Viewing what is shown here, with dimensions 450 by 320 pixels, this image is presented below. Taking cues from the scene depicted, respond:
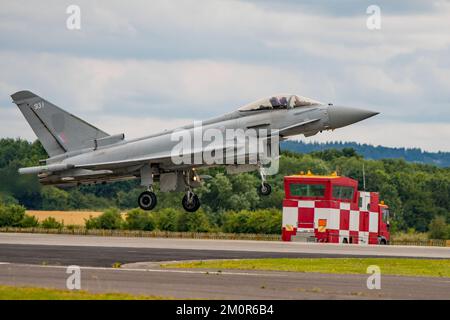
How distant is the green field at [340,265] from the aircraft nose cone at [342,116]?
911cm

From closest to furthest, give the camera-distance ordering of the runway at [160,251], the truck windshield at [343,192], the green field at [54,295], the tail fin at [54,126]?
the green field at [54,295]
the runway at [160,251]
the tail fin at [54,126]
the truck windshield at [343,192]

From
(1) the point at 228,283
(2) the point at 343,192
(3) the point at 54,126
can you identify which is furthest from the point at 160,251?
(2) the point at 343,192

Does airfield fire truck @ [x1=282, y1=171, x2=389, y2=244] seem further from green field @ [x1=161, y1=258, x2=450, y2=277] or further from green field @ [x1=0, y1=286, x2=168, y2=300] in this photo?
green field @ [x1=0, y1=286, x2=168, y2=300]

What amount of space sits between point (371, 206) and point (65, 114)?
851 inches

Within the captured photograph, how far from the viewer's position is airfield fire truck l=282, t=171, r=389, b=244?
56562 mm

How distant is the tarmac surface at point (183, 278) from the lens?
20234 mm

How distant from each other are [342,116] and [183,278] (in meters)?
19.7

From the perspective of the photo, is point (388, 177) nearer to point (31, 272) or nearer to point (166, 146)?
point (166, 146)

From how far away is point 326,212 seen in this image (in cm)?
5669

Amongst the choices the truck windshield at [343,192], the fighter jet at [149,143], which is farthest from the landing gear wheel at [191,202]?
the truck windshield at [343,192]

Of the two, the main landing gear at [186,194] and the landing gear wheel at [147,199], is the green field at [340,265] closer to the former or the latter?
the main landing gear at [186,194]

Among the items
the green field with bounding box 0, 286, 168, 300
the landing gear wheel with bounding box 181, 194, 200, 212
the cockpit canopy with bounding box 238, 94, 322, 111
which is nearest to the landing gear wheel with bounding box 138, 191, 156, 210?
the landing gear wheel with bounding box 181, 194, 200, 212

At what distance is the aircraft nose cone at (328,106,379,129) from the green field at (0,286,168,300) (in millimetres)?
23742

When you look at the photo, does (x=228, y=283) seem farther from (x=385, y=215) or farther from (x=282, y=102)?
(x=385, y=215)
